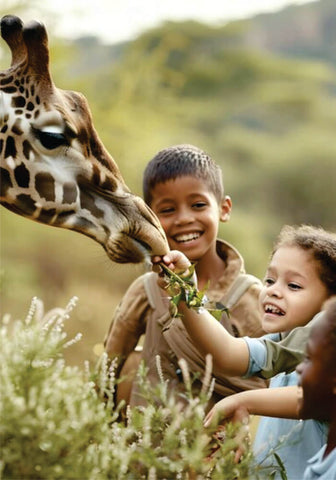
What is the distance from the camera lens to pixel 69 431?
210 cm

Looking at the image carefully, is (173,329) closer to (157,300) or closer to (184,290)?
(157,300)

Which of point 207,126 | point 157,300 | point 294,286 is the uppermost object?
point 207,126

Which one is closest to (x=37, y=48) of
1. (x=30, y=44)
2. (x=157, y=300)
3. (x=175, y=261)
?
(x=30, y=44)

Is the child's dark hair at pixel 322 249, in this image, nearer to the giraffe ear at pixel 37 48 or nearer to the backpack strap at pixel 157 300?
the backpack strap at pixel 157 300

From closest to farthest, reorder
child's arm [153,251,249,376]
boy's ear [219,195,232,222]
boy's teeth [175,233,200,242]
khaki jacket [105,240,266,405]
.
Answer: child's arm [153,251,249,376] < khaki jacket [105,240,266,405] < boy's teeth [175,233,200,242] < boy's ear [219,195,232,222]

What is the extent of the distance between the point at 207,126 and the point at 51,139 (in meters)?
26.0

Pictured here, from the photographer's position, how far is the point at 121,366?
404 centimetres

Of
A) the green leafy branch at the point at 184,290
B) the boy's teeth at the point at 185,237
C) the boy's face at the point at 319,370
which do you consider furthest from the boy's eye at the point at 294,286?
the boy's teeth at the point at 185,237

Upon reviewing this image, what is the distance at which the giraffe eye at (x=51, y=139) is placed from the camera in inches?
117

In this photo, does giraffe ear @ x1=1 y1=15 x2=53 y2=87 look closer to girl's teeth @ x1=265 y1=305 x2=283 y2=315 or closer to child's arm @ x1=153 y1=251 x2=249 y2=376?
child's arm @ x1=153 y1=251 x2=249 y2=376

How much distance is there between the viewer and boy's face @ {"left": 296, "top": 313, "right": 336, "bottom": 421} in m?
2.28

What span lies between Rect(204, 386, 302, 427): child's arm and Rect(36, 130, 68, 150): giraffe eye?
41.1 inches

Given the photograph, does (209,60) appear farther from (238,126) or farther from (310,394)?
(310,394)

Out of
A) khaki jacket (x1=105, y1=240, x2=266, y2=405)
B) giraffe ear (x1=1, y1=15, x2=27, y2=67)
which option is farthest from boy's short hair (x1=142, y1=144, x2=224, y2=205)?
giraffe ear (x1=1, y1=15, x2=27, y2=67)
